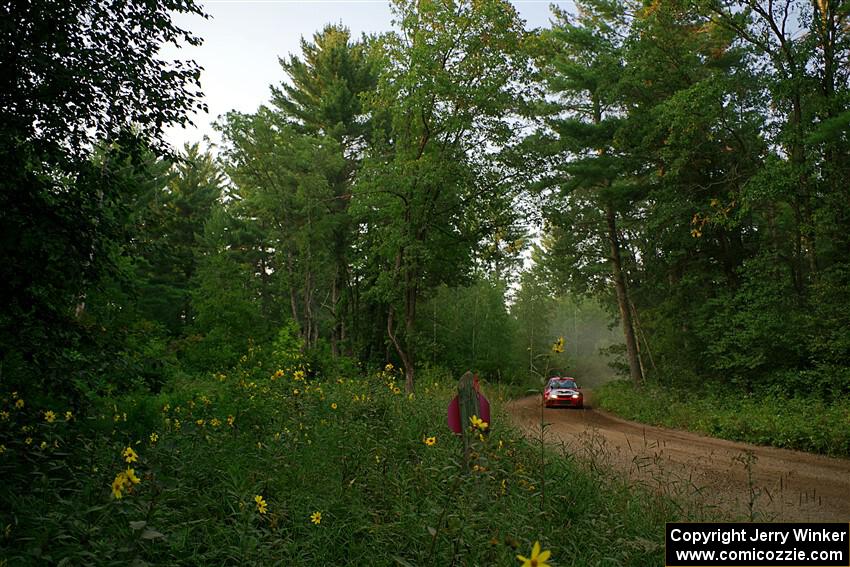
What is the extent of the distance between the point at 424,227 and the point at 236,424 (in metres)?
11.7

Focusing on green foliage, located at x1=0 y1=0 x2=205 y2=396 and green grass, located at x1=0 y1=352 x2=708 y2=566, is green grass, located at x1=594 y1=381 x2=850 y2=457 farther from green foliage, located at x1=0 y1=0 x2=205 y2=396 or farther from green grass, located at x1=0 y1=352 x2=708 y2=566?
green foliage, located at x1=0 y1=0 x2=205 y2=396

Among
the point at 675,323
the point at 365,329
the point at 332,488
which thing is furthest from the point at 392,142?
the point at 332,488

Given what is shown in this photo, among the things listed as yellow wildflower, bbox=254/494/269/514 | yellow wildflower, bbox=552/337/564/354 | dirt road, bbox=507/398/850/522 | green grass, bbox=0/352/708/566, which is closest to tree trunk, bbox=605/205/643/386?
dirt road, bbox=507/398/850/522

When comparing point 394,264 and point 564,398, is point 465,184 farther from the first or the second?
point 564,398

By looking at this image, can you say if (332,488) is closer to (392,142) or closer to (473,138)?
(473,138)

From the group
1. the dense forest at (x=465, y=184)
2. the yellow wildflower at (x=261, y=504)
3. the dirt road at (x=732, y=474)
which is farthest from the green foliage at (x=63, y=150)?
the dirt road at (x=732, y=474)

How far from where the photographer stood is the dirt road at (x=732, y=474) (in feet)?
18.9

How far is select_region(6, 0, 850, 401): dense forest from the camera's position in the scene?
477cm

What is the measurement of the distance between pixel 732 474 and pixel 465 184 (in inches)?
459

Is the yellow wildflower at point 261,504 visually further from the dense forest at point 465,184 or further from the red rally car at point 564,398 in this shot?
the red rally car at point 564,398

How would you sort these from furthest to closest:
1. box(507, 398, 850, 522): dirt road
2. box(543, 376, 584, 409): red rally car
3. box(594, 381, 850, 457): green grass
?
box(543, 376, 584, 409): red rally car
box(594, 381, 850, 457): green grass
box(507, 398, 850, 522): dirt road

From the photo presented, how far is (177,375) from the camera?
27.3 feet

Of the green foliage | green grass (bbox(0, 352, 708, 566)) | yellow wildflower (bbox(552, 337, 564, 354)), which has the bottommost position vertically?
green grass (bbox(0, 352, 708, 566))

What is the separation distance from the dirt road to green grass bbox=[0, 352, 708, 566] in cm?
88
